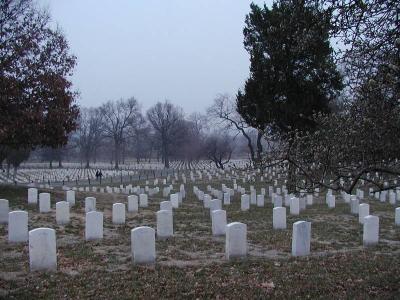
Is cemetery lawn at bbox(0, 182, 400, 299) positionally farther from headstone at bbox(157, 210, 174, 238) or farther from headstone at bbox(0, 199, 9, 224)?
headstone at bbox(0, 199, 9, 224)

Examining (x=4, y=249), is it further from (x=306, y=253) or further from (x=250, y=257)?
(x=306, y=253)

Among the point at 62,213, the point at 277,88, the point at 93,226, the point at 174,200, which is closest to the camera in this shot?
the point at 93,226

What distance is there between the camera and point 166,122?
10006 cm

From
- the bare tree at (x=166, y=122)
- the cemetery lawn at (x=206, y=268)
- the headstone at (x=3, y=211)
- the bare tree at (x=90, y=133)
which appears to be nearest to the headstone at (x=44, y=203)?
the cemetery lawn at (x=206, y=268)

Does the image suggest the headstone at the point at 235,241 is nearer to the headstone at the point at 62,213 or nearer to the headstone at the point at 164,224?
the headstone at the point at 164,224

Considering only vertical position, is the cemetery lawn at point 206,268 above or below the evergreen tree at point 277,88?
below

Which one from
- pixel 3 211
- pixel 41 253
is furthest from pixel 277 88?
pixel 41 253

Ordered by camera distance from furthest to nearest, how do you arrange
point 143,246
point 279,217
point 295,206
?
point 295,206 < point 279,217 < point 143,246

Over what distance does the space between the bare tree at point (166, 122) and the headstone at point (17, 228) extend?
83.3 metres

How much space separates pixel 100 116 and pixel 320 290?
11098cm

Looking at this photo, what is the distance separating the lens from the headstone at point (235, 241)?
359 inches

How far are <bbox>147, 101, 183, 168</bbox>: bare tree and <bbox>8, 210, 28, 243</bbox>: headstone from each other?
8327 centimetres

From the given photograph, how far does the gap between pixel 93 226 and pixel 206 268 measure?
13.7ft

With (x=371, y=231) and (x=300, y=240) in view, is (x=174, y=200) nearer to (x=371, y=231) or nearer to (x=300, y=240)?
(x=371, y=231)
